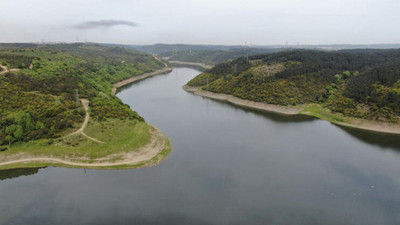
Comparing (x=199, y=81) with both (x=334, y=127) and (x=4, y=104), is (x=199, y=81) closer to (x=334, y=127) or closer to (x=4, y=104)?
(x=334, y=127)

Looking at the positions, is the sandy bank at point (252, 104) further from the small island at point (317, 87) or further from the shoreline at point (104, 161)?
the shoreline at point (104, 161)

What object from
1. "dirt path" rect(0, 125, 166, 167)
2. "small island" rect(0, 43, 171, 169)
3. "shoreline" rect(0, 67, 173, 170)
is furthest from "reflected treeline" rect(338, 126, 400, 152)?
"dirt path" rect(0, 125, 166, 167)

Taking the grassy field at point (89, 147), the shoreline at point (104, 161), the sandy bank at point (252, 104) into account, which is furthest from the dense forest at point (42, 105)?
the sandy bank at point (252, 104)

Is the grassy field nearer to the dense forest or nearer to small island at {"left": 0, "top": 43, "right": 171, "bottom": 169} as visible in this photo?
small island at {"left": 0, "top": 43, "right": 171, "bottom": 169}

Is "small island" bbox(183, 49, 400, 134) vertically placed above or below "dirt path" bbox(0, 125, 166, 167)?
above

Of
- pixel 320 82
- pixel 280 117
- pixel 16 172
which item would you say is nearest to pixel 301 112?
pixel 280 117

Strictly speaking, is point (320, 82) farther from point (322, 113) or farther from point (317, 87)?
Answer: point (322, 113)
